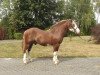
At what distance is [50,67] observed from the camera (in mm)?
11578

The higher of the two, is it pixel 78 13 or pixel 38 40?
pixel 38 40

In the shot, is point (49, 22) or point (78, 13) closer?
point (49, 22)

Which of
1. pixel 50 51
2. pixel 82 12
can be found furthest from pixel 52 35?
pixel 82 12

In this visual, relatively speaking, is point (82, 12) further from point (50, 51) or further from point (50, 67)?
point (50, 67)

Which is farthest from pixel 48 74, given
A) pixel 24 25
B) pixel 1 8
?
pixel 1 8

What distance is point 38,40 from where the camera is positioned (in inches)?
489

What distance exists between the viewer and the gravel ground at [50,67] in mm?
10586

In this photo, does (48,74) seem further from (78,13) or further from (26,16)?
(78,13)

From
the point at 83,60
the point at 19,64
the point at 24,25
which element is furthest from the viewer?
the point at 24,25

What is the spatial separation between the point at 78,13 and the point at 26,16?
47.0ft

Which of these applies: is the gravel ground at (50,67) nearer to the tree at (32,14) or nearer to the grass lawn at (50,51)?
the grass lawn at (50,51)

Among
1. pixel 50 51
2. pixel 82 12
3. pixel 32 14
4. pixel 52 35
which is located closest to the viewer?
pixel 52 35

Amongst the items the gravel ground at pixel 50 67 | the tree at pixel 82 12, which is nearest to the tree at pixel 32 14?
the tree at pixel 82 12

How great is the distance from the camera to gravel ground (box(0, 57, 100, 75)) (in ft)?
34.7
